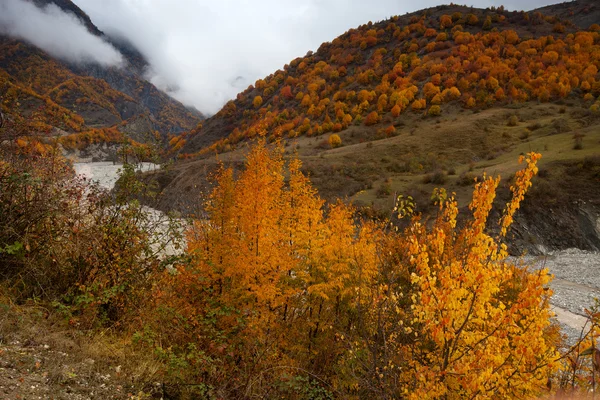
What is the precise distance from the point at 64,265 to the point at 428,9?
15875 cm

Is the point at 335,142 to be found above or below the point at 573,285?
above

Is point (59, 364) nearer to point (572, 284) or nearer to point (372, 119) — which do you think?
point (572, 284)

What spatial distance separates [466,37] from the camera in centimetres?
10062

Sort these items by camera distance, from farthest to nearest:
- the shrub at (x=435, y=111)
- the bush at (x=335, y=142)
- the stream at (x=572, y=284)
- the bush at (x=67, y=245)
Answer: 1. the shrub at (x=435, y=111)
2. the bush at (x=335, y=142)
3. the stream at (x=572, y=284)
4. the bush at (x=67, y=245)

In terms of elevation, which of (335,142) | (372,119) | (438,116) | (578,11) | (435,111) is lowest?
(335,142)

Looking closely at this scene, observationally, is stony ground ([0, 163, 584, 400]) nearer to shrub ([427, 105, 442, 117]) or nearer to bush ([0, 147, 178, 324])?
bush ([0, 147, 178, 324])

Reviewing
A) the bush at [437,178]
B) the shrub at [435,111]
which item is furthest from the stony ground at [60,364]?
the shrub at [435,111]

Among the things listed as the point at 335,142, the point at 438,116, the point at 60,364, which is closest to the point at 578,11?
the point at 438,116

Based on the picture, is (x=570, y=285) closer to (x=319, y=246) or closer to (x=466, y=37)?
(x=319, y=246)

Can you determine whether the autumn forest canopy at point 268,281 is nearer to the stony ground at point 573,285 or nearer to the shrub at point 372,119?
the stony ground at point 573,285

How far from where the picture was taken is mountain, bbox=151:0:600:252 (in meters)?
31.1

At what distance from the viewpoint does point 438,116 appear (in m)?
66.9

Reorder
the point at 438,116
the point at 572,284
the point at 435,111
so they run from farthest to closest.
→ the point at 435,111
the point at 438,116
the point at 572,284

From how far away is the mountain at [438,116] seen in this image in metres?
31.1
